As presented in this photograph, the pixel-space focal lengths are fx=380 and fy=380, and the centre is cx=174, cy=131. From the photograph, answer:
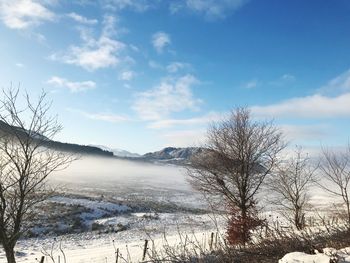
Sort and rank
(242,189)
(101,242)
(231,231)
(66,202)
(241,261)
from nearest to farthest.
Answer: (241,261) → (231,231) → (242,189) → (101,242) → (66,202)

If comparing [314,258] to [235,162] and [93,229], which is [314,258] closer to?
[235,162]

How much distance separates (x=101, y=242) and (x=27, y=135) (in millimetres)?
23666

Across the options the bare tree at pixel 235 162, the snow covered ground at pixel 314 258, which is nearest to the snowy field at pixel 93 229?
the bare tree at pixel 235 162

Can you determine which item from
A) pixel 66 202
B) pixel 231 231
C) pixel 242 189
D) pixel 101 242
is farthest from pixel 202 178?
pixel 66 202

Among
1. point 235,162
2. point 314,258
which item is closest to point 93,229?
point 235,162

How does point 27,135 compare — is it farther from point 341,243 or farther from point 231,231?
point 231,231

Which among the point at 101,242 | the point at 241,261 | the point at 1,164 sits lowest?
the point at 101,242

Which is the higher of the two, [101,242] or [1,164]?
[1,164]

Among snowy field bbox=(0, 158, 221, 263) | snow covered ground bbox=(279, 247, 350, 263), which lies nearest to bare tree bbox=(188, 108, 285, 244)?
snowy field bbox=(0, 158, 221, 263)

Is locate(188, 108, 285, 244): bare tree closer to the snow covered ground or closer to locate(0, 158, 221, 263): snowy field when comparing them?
locate(0, 158, 221, 263): snowy field

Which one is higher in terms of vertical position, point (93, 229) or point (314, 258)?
point (314, 258)

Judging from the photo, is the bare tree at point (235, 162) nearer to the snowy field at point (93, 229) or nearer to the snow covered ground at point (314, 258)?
the snowy field at point (93, 229)

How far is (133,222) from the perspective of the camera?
4512 centimetres

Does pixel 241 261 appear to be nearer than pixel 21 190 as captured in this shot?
Yes
